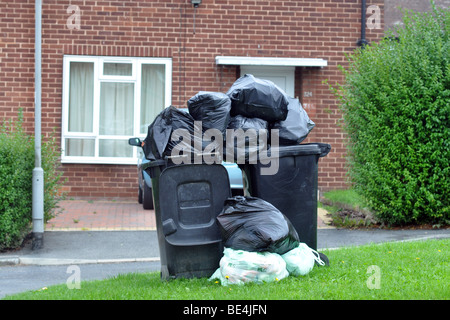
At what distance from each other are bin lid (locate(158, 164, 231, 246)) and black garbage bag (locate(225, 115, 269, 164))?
184mm

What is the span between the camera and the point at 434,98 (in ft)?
30.9

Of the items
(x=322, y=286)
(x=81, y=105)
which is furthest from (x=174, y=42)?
(x=322, y=286)

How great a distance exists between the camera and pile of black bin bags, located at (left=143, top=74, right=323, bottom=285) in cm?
521

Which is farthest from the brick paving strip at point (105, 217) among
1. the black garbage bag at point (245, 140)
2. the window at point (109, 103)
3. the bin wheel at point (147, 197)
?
the black garbage bag at point (245, 140)

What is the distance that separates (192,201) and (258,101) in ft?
3.46

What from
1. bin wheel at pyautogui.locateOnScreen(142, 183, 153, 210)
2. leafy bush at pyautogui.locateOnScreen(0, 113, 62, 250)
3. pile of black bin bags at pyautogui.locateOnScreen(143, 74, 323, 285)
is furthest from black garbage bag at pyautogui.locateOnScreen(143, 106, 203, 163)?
bin wheel at pyautogui.locateOnScreen(142, 183, 153, 210)

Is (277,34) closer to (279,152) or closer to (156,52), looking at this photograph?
(156,52)

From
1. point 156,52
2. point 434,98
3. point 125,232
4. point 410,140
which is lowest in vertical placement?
point 125,232

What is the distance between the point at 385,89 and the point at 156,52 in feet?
17.2

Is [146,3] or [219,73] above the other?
[146,3]

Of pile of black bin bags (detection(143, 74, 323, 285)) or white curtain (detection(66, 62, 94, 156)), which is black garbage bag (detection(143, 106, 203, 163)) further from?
white curtain (detection(66, 62, 94, 156))
